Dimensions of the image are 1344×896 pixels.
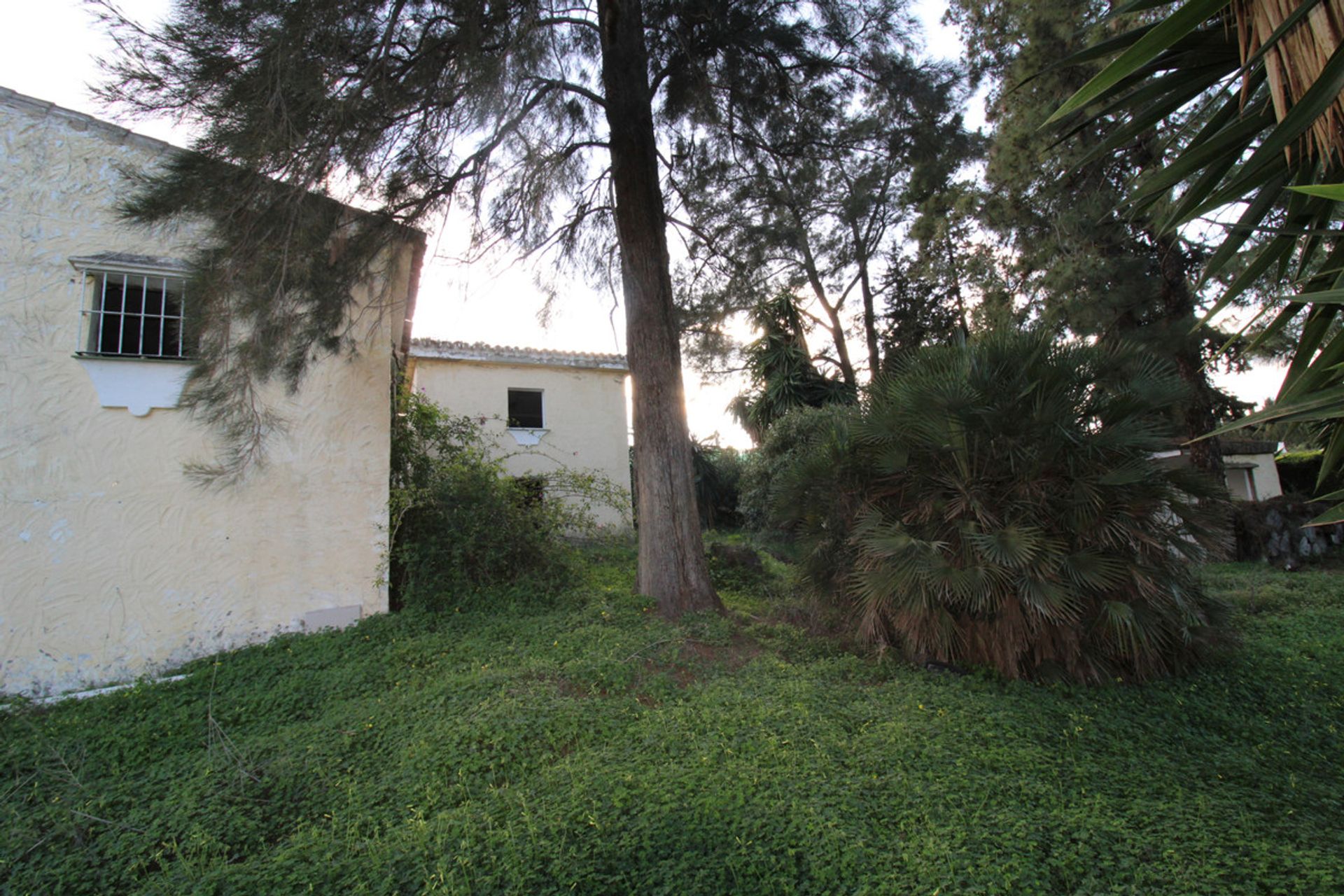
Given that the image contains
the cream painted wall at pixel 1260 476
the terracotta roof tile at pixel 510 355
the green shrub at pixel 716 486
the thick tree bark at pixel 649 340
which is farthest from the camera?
the cream painted wall at pixel 1260 476

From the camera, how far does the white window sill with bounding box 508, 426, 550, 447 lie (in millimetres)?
14750

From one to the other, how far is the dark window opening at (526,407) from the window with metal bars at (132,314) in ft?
27.3

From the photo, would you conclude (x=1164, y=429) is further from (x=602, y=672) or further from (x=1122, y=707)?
(x=602, y=672)

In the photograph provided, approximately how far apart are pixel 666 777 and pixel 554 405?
40.3 ft

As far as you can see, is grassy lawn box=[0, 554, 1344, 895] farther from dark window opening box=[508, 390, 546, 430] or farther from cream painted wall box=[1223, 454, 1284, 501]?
cream painted wall box=[1223, 454, 1284, 501]

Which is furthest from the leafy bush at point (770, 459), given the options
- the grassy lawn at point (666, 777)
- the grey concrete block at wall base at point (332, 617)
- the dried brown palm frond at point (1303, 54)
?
the dried brown palm frond at point (1303, 54)

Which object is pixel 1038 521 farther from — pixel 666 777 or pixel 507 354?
pixel 507 354

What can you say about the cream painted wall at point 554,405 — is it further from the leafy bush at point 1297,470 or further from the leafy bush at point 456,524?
the leafy bush at point 1297,470

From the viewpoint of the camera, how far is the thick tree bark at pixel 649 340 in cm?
735

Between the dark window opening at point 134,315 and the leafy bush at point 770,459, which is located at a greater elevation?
the dark window opening at point 134,315

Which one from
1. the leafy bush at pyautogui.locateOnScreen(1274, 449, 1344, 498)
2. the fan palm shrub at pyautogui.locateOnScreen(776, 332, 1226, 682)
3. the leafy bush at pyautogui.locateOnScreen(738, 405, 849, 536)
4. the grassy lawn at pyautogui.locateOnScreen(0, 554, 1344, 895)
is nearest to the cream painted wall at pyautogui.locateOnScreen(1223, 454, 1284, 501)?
the leafy bush at pyautogui.locateOnScreen(1274, 449, 1344, 498)

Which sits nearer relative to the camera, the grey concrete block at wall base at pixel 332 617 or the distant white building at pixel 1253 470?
the grey concrete block at wall base at pixel 332 617

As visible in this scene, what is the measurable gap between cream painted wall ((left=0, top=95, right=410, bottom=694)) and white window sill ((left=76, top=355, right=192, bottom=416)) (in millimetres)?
86

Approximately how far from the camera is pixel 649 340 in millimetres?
7602
